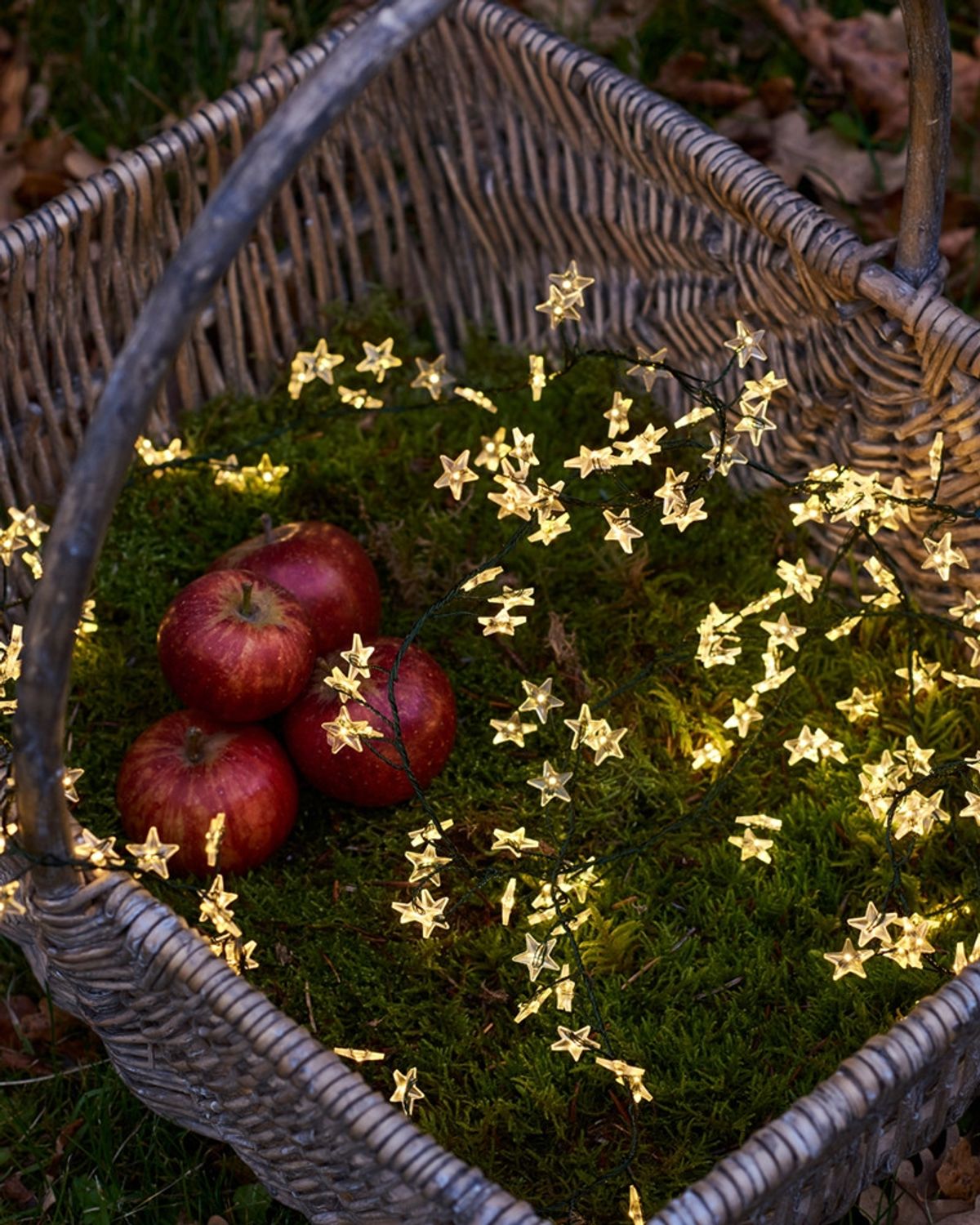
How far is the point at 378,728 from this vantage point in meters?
1.56

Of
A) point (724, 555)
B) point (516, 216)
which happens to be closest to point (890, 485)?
point (724, 555)

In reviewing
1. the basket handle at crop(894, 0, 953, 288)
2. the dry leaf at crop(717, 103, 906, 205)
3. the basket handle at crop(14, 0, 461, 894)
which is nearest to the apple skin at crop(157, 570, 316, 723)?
the basket handle at crop(14, 0, 461, 894)

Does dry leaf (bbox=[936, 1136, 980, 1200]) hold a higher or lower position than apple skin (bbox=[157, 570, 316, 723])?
lower

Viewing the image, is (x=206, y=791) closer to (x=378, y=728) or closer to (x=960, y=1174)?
(x=378, y=728)

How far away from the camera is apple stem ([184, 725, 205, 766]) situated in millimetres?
1514

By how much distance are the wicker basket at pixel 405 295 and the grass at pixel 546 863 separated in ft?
0.51

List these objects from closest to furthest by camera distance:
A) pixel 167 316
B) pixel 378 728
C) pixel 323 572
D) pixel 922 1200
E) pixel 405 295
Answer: pixel 167 316 < pixel 922 1200 < pixel 378 728 < pixel 323 572 < pixel 405 295

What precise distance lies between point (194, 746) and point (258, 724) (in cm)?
11

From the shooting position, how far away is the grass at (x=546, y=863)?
4.69 ft

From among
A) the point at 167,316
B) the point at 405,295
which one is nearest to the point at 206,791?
the point at 167,316

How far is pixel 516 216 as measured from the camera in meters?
2.06

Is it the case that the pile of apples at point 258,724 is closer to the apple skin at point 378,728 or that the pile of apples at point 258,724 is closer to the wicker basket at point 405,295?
the apple skin at point 378,728

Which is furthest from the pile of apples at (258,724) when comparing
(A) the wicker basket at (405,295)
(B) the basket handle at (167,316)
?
(B) the basket handle at (167,316)

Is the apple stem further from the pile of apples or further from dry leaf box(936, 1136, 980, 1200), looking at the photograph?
dry leaf box(936, 1136, 980, 1200)
